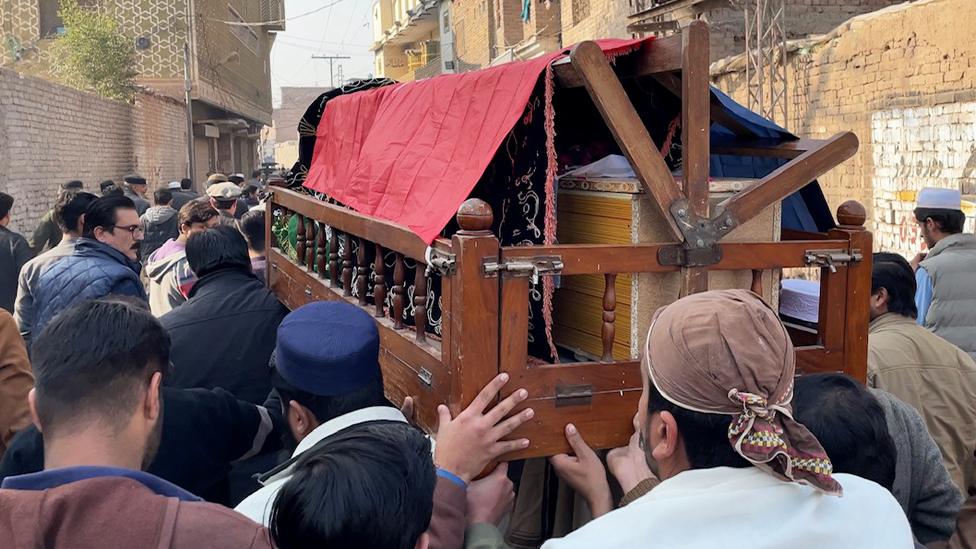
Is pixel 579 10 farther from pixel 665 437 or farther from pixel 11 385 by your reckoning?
pixel 665 437

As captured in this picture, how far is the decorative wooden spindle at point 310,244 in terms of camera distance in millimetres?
3443

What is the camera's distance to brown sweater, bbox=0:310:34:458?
270 cm

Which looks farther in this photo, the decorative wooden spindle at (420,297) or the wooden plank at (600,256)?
the decorative wooden spindle at (420,297)

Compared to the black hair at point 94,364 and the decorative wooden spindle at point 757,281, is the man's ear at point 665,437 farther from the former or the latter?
the black hair at point 94,364

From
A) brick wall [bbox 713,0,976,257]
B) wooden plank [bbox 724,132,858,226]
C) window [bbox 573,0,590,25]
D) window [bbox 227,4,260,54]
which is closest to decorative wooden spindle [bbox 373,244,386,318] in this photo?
wooden plank [bbox 724,132,858,226]

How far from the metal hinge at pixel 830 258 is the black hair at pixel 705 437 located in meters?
0.87

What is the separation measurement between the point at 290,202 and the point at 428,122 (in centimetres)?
132

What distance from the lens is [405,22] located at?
36.3 metres

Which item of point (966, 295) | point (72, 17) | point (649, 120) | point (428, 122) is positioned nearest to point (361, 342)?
point (428, 122)

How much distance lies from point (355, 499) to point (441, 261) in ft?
2.33

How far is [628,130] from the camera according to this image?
202cm

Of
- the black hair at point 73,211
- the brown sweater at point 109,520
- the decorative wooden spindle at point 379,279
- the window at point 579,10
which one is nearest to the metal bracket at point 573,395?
the decorative wooden spindle at point 379,279

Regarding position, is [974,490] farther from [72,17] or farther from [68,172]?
[72,17]

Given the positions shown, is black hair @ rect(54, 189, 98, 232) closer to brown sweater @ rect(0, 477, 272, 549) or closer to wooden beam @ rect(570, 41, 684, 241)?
wooden beam @ rect(570, 41, 684, 241)
